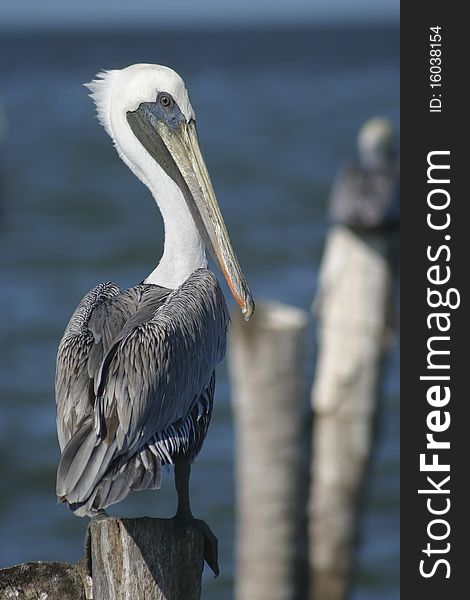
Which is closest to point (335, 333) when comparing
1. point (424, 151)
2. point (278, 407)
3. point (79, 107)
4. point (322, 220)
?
point (278, 407)

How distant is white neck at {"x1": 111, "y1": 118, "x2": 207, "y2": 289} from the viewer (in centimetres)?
441

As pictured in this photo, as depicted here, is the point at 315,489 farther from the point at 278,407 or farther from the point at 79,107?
the point at 79,107

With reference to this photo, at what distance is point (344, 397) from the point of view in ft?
23.3

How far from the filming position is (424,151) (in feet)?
18.9

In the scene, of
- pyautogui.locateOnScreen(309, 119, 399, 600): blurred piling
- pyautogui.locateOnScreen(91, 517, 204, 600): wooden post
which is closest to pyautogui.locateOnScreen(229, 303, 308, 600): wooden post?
pyautogui.locateOnScreen(309, 119, 399, 600): blurred piling

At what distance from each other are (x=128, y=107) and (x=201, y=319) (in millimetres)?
835

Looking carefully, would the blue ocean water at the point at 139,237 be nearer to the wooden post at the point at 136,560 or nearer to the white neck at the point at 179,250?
the white neck at the point at 179,250

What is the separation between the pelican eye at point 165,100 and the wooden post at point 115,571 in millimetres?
1554

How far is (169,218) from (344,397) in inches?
113

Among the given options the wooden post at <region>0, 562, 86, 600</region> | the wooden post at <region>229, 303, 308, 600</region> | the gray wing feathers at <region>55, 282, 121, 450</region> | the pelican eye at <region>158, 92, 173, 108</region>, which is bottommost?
the wooden post at <region>0, 562, 86, 600</region>

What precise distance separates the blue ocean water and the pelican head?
277cm

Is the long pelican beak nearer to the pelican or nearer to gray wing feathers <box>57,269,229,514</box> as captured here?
the pelican

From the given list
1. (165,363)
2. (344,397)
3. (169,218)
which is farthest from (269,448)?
(165,363)

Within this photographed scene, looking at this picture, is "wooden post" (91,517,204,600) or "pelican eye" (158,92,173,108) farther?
"pelican eye" (158,92,173,108)
